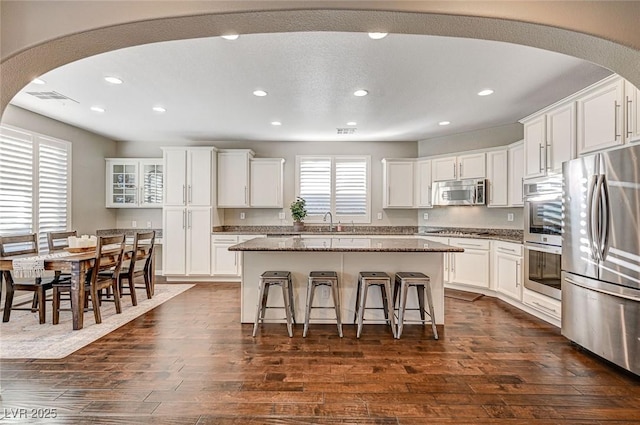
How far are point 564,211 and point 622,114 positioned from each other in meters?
0.92

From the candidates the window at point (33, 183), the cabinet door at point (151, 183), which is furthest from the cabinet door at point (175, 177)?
the window at point (33, 183)

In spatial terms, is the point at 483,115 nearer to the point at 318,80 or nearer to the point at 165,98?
the point at 318,80

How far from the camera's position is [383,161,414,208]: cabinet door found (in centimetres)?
609

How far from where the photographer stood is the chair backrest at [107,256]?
11.7 ft

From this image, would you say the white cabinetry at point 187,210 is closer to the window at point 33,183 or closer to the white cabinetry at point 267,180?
the white cabinetry at point 267,180

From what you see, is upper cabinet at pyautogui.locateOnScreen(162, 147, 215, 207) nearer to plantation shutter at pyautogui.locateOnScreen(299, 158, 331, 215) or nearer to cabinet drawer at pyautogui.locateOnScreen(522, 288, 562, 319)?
plantation shutter at pyautogui.locateOnScreen(299, 158, 331, 215)

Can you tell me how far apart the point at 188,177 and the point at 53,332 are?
10.1 feet

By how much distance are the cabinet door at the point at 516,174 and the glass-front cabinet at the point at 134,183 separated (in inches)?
229

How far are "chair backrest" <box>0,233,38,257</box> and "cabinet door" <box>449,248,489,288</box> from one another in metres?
5.62

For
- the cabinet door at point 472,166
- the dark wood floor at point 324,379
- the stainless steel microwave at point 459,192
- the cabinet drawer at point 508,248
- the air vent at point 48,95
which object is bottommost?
the dark wood floor at point 324,379

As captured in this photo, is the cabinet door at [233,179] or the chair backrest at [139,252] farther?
the cabinet door at [233,179]

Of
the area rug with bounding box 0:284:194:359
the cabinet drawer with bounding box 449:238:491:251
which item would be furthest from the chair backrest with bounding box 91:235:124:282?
the cabinet drawer with bounding box 449:238:491:251

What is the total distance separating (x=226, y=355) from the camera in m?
2.84

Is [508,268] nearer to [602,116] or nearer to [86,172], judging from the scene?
[602,116]
